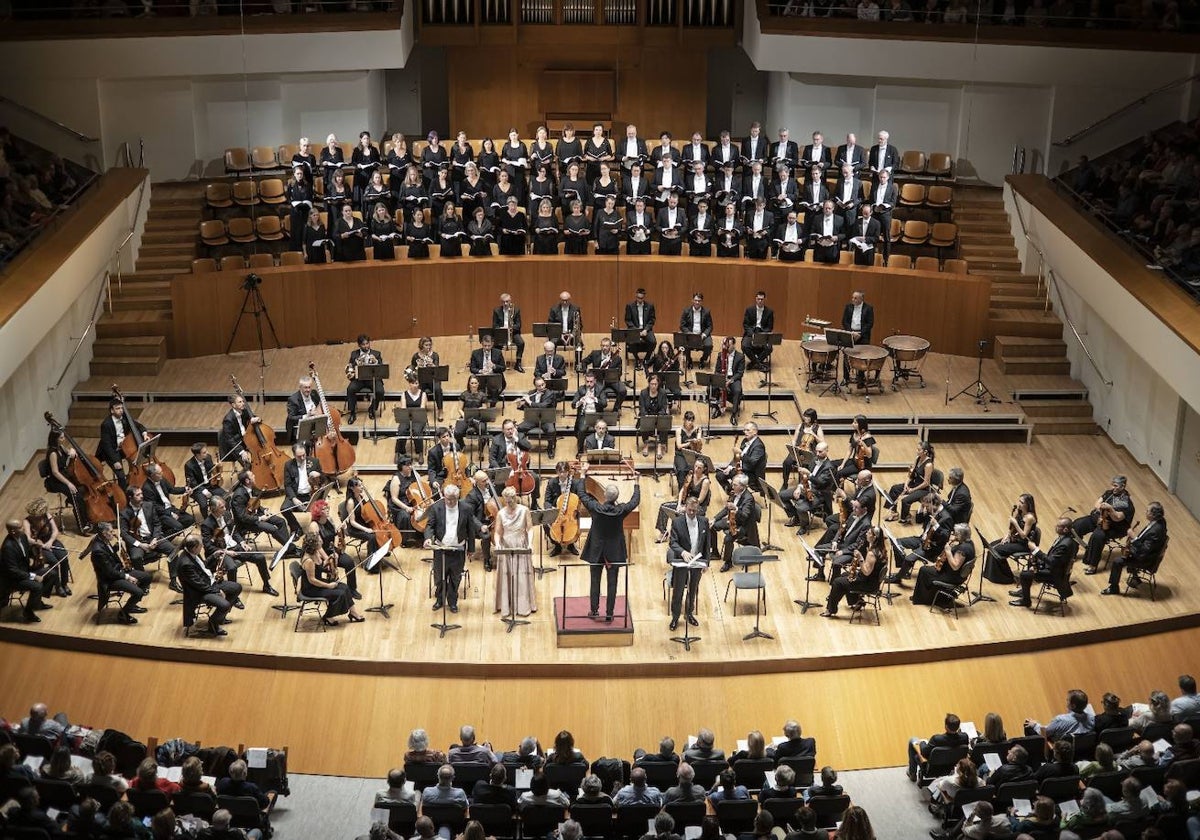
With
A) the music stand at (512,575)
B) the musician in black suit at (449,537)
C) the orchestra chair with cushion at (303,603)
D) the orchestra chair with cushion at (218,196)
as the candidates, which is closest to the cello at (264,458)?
the orchestra chair with cushion at (303,603)

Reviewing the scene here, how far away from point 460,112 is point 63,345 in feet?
24.2

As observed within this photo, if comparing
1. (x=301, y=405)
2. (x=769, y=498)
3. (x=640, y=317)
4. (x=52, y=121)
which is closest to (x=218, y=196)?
(x=52, y=121)

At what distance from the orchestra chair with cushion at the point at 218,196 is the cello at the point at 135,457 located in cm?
472

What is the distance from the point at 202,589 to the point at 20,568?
1.73 metres

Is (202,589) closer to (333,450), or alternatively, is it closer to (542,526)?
(333,450)

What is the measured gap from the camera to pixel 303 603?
46.6 ft

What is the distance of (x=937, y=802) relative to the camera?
12.0 m

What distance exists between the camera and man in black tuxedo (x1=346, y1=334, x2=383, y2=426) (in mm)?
17281

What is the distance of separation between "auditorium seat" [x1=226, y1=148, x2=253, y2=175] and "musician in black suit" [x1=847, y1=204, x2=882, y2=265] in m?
7.94

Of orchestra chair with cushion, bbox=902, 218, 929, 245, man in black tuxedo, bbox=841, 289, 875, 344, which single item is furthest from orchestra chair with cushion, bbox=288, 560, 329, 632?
orchestra chair with cushion, bbox=902, 218, 929, 245

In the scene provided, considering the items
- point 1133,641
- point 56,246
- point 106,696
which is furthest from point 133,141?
point 1133,641

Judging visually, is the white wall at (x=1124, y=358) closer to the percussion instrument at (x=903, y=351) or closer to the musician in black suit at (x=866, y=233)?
the percussion instrument at (x=903, y=351)

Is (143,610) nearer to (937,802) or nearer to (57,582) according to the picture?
(57,582)

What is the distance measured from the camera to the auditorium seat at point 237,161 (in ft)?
68.1
